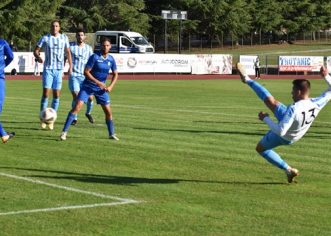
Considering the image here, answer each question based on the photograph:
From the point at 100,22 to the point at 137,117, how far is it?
6231 cm

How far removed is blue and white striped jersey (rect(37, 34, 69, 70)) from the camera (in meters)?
15.7

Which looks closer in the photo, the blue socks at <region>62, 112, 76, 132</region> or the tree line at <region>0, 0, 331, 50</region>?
the blue socks at <region>62, 112, 76, 132</region>

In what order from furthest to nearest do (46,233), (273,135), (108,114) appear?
(108,114) < (273,135) < (46,233)

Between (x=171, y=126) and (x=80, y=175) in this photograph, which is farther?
(x=171, y=126)

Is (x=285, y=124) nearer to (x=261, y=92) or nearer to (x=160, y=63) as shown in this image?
(x=261, y=92)

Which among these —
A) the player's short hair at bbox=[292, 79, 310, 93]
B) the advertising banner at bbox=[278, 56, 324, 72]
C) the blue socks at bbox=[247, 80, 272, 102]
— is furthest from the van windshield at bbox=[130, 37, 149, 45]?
the player's short hair at bbox=[292, 79, 310, 93]

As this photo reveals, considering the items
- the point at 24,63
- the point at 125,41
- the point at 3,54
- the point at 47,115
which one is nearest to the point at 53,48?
the point at 47,115

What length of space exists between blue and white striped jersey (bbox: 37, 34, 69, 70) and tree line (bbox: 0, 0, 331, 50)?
52.6 m

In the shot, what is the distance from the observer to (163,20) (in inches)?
3465

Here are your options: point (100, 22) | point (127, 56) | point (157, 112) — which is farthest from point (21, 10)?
point (157, 112)

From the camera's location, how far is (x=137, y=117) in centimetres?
1895

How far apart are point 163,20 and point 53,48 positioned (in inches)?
2876

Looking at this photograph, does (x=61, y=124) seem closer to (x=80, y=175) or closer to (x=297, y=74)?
(x=80, y=175)

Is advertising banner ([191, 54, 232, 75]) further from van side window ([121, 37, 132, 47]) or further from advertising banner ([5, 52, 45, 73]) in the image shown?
advertising banner ([5, 52, 45, 73])
